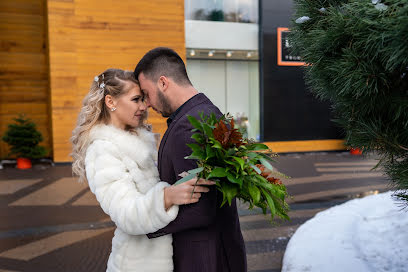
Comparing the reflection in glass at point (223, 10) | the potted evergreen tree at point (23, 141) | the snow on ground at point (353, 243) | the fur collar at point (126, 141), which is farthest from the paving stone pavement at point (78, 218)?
the reflection in glass at point (223, 10)

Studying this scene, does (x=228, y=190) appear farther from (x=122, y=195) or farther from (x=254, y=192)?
(x=122, y=195)

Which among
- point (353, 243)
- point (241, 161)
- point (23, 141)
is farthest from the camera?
point (23, 141)

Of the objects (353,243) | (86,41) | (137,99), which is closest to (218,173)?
(137,99)

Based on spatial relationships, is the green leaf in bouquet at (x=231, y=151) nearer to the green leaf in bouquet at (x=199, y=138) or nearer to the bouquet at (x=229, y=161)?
the bouquet at (x=229, y=161)

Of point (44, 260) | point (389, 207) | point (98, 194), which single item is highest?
point (98, 194)

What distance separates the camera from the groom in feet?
5.04

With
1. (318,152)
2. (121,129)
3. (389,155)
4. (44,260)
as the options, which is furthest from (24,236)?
(318,152)

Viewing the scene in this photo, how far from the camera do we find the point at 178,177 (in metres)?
1.56

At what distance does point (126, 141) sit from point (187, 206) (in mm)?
556

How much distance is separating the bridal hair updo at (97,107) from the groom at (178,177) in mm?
100

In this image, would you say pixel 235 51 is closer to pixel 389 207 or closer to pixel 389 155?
pixel 389 207

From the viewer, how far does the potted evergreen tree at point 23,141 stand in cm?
1105

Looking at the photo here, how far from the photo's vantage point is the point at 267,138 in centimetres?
1426

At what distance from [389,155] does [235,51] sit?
12.8m
